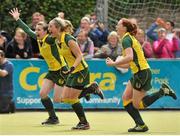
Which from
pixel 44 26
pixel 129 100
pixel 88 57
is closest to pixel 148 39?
pixel 88 57

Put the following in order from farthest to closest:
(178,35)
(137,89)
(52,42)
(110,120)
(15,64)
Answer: (178,35), (15,64), (110,120), (52,42), (137,89)

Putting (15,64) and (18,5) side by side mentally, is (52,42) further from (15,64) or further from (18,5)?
(18,5)

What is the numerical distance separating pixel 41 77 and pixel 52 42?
333 centimetres

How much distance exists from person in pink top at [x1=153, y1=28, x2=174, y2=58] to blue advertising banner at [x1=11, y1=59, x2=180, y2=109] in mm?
409

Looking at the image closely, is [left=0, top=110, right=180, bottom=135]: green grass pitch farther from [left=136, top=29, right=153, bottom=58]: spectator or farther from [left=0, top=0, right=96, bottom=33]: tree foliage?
[left=0, top=0, right=96, bottom=33]: tree foliage

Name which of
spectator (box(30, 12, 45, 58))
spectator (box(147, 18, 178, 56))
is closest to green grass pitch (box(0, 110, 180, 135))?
spectator (box(30, 12, 45, 58))

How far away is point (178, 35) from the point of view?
1841 centimetres

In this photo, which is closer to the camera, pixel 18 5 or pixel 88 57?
pixel 88 57

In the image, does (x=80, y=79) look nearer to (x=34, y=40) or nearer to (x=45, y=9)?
(x=34, y=40)

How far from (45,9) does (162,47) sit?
3.74 metres

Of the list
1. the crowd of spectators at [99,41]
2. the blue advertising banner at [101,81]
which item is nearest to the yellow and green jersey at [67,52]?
the crowd of spectators at [99,41]

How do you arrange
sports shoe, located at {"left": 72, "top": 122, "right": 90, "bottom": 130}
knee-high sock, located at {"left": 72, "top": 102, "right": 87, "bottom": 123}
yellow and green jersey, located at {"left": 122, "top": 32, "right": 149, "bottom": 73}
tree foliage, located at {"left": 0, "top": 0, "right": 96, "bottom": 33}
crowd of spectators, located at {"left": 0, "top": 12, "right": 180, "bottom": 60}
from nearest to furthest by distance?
yellow and green jersey, located at {"left": 122, "top": 32, "right": 149, "bottom": 73} → sports shoe, located at {"left": 72, "top": 122, "right": 90, "bottom": 130} → knee-high sock, located at {"left": 72, "top": 102, "right": 87, "bottom": 123} → crowd of spectators, located at {"left": 0, "top": 12, "right": 180, "bottom": 60} → tree foliage, located at {"left": 0, "top": 0, "right": 96, "bottom": 33}

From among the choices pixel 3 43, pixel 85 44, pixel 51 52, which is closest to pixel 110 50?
pixel 85 44

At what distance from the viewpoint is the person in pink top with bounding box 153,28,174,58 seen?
688 inches
